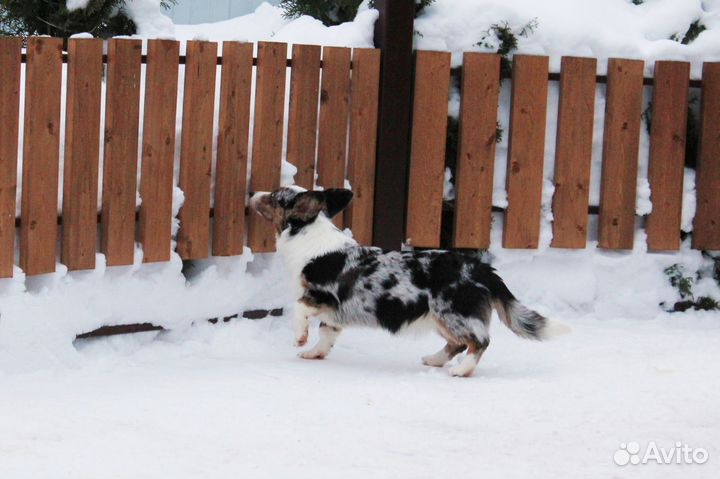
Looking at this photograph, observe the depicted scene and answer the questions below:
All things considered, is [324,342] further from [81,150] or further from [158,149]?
[81,150]

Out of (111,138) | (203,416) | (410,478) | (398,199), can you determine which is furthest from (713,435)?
(111,138)

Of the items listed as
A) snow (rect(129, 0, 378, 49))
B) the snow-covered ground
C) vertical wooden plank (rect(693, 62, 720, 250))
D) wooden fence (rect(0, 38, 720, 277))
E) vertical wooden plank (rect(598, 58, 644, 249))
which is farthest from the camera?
vertical wooden plank (rect(693, 62, 720, 250))

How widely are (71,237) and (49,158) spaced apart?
1.58ft

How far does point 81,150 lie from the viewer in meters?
6.80

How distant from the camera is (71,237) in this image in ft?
22.3

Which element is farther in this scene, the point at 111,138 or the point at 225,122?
the point at 225,122

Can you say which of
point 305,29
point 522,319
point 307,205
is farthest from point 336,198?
point 305,29

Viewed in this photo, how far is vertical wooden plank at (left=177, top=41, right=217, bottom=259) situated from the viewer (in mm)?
7344

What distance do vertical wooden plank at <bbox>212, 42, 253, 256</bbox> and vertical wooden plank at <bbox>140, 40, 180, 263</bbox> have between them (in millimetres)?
376

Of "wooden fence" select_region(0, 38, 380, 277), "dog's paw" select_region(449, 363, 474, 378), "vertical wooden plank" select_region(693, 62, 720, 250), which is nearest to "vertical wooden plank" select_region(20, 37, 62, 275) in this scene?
"wooden fence" select_region(0, 38, 380, 277)

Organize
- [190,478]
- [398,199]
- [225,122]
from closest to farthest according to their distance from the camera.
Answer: [190,478]
[225,122]
[398,199]

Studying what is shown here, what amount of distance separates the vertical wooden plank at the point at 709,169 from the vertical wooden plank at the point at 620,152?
1.69 ft

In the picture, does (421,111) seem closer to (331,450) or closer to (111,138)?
(111,138)

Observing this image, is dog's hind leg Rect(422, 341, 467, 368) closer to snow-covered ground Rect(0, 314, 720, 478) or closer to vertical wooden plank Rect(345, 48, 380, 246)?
snow-covered ground Rect(0, 314, 720, 478)
